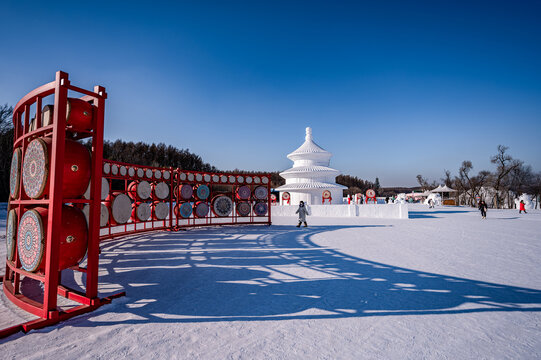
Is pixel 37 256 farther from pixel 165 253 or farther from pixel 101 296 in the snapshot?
pixel 165 253

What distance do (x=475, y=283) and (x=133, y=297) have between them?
242 inches

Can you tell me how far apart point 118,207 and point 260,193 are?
790 centimetres

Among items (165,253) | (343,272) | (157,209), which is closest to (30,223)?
(165,253)

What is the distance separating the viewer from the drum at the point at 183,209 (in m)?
13.7

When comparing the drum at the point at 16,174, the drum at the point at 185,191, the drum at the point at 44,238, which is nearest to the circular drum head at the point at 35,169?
the drum at the point at 44,238

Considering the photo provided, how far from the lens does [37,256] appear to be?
3764 mm

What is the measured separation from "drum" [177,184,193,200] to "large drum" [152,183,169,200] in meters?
0.96

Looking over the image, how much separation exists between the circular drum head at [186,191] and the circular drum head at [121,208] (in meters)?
3.65

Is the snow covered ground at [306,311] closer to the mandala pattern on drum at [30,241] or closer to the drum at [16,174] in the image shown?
the mandala pattern on drum at [30,241]

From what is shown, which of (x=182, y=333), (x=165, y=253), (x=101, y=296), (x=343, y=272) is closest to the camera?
(x=182, y=333)

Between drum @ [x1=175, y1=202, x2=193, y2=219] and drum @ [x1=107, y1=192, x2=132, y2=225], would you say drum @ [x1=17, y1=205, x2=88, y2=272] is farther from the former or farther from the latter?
drum @ [x1=175, y1=202, x2=193, y2=219]

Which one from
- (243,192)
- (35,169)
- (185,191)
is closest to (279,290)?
(35,169)

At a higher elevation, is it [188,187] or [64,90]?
[64,90]

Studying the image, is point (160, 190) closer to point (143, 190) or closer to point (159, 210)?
point (159, 210)
